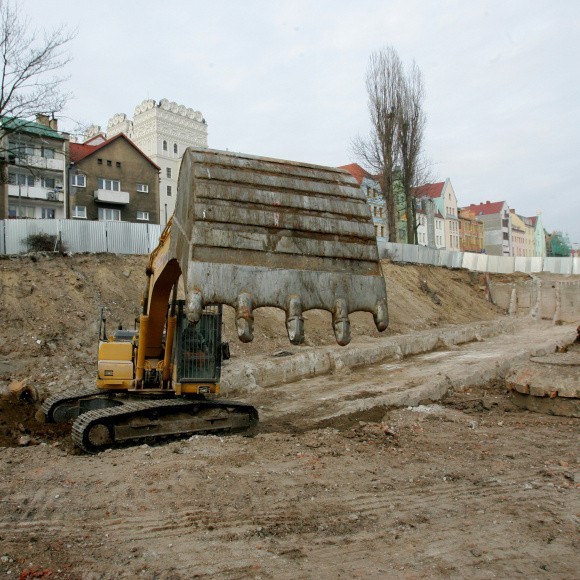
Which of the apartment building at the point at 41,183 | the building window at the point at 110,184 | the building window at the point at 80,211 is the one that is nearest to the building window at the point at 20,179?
the apartment building at the point at 41,183

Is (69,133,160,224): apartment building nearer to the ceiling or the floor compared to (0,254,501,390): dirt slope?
nearer to the ceiling

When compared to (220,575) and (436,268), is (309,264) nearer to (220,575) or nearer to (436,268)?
(220,575)

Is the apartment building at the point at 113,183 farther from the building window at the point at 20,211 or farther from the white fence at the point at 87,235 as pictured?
the white fence at the point at 87,235

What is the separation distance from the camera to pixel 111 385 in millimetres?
8609

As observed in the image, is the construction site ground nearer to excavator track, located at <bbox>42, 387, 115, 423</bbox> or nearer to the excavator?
excavator track, located at <bbox>42, 387, 115, 423</bbox>

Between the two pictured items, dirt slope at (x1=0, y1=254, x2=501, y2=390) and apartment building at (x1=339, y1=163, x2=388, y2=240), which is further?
apartment building at (x1=339, y1=163, x2=388, y2=240)

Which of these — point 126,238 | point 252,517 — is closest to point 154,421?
point 252,517

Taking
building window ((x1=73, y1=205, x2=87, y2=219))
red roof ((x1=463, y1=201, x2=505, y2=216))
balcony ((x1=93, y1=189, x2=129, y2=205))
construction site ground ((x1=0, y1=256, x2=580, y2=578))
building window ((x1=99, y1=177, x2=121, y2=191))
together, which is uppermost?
red roof ((x1=463, y1=201, x2=505, y2=216))

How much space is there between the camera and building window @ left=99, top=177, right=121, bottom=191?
138ft

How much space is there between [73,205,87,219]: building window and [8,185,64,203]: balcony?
6.10 ft

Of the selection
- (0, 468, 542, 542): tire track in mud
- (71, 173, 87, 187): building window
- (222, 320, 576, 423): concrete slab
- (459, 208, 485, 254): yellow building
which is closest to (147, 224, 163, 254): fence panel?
(222, 320, 576, 423): concrete slab

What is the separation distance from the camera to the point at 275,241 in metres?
4.34

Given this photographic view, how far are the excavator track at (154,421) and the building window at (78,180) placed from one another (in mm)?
36572

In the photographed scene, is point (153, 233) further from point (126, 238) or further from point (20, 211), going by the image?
point (20, 211)
